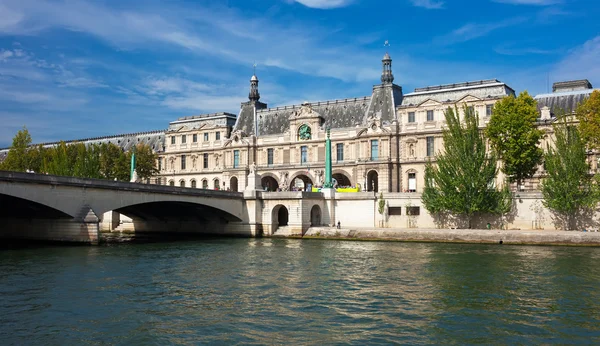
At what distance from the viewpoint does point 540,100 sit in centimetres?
7319

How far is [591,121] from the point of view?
57.0 meters

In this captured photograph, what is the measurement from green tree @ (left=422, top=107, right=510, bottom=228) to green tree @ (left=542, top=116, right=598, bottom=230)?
4.47 meters

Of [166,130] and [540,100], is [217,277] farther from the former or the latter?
[166,130]

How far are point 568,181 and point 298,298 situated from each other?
37269mm

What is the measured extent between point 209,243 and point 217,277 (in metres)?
23.1

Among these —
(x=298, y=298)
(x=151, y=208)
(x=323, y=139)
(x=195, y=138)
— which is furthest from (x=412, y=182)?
(x=298, y=298)

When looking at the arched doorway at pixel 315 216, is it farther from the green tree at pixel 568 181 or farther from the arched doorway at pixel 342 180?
the green tree at pixel 568 181

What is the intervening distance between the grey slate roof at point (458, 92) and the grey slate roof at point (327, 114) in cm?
703

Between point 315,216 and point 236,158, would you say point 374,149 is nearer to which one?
point 315,216

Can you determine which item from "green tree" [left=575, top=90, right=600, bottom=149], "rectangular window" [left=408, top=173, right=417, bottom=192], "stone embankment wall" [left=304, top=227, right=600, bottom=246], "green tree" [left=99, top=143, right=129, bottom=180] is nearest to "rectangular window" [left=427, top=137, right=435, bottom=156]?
"rectangular window" [left=408, top=173, right=417, bottom=192]

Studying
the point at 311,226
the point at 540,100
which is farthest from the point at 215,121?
the point at 540,100

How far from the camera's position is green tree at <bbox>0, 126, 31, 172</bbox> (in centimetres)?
8706

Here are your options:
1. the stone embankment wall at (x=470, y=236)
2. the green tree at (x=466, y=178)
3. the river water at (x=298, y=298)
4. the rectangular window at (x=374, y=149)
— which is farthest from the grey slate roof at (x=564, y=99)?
the river water at (x=298, y=298)

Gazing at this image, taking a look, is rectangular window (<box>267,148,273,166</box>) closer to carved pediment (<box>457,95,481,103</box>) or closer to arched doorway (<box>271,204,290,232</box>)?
arched doorway (<box>271,204,290,232</box>)
